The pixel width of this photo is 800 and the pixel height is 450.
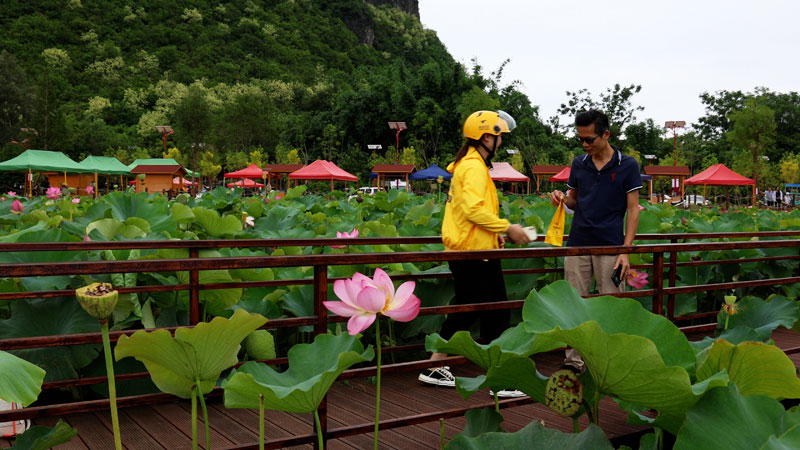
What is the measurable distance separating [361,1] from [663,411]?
11011 centimetres

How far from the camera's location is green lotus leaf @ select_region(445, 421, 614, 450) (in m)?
1.19

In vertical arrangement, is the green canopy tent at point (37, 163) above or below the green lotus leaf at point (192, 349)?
above

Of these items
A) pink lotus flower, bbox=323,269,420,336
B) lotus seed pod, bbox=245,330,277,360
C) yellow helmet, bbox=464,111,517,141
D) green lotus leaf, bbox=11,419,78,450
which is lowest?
lotus seed pod, bbox=245,330,277,360

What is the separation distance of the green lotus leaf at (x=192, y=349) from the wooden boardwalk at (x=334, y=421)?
1152mm

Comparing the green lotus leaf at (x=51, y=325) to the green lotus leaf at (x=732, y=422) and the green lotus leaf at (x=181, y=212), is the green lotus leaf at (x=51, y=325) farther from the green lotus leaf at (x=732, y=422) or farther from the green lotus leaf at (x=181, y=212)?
the green lotus leaf at (x=732, y=422)

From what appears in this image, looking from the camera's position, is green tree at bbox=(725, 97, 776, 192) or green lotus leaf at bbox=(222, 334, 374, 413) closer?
green lotus leaf at bbox=(222, 334, 374, 413)

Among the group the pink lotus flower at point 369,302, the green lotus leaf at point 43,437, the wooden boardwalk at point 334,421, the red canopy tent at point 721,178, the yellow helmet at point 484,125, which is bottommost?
the wooden boardwalk at point 334,421

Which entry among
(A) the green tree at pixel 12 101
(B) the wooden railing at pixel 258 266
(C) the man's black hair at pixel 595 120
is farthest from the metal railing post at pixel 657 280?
(A) the green tree at pixel 12 101

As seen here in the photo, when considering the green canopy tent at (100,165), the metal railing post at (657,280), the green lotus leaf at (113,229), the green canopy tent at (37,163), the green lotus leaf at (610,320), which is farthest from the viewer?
the green canopy tent at (100,165)

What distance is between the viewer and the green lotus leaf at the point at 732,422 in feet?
3.67

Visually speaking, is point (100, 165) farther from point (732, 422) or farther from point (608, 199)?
point (732, 422)

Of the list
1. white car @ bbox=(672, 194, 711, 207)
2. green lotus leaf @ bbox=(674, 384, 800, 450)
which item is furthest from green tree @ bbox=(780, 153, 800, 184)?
green lotus leaf @ bbox=(674, 384, 800, 450)

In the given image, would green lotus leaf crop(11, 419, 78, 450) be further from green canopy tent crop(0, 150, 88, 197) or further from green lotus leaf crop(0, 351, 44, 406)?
green canopy tent crop(0, 150, 88, 197)

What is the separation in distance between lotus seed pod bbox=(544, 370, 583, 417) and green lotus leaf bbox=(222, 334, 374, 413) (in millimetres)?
369
